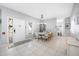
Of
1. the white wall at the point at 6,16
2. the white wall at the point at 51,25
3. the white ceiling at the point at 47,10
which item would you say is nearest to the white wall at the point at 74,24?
the white ceiling at the point at 47,10

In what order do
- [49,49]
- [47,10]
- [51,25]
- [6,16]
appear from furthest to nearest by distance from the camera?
1. [49,49]
2. [47,10]
3. [51,25]
4. [6,16]

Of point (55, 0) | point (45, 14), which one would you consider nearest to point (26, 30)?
point (45, 14)

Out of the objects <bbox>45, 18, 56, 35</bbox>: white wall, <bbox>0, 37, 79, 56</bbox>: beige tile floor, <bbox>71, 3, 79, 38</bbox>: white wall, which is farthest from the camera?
<bbox>45, 18, 56, 35</bbox>: white wall

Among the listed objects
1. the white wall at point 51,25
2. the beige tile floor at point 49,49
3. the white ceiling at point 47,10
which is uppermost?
the white ceiling at point 47,10

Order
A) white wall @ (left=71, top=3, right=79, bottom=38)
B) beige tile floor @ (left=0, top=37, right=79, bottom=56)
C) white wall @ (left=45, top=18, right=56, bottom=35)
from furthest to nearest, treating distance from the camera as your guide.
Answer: white wall @ (left=45, top=18, right=56, bottom=35)
white wall @ (left=71, top=3, right=79, bottom=38)
beige tile floor @ (left=0, top=37, right=79, bottom=56)

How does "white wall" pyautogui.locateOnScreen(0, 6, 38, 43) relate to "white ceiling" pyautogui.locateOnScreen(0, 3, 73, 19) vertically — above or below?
below

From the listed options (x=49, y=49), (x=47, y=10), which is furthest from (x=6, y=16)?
(x=49, y=49)

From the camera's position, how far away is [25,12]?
6.03 feet

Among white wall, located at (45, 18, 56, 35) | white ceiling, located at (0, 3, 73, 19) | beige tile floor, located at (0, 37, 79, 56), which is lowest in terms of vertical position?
beige tile floor, located at (0, 37, 79, 56)

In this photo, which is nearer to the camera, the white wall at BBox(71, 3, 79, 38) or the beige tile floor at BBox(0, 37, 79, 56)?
the beige tile floor at BBox(0, 37, 79, 56)

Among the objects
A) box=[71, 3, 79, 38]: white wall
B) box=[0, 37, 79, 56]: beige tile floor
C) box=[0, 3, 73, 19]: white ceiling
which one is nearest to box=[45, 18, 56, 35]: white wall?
box=[0, 3, 73, 19]: white ceiling

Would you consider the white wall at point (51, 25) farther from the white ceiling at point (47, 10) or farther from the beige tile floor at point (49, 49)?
the beige tile floor at point (49, 49)

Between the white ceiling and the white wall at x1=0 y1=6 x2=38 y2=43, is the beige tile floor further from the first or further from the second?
the white ceiling

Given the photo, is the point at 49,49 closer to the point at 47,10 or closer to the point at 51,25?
the point at 51,25
